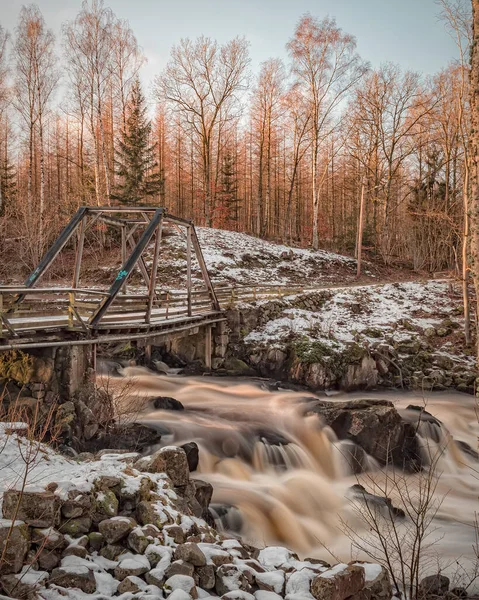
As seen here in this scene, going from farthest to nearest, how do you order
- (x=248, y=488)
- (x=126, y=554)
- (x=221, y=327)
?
(x=221, y=327) → (x=248, y=488) → (x=126, y=554)

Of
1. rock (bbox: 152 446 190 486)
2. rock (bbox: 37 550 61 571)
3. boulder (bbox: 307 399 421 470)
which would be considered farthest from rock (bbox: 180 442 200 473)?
rock (bbox: 37 550 61 571)

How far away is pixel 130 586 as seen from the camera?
11.9 ft

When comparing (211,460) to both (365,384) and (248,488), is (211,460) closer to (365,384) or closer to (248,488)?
(248,488)

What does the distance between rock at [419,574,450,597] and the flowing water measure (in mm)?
964

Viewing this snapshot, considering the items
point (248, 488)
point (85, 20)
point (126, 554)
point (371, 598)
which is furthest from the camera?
point (85, 20)

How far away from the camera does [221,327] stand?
1553 cm

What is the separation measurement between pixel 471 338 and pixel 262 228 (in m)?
21.3

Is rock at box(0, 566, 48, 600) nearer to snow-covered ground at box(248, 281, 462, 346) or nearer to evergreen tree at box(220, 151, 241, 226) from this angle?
snow-covered ground at box(248, 281, 462, 346)

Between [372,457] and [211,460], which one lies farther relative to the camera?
[372,457]

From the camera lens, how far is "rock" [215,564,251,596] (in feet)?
12.9

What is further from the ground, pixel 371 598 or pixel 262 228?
pixel 262 228

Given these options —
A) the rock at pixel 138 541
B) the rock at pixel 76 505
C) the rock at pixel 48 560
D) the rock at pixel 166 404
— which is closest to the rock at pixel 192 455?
the rock at pixel 166 404

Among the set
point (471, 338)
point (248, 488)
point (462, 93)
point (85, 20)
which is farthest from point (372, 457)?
point (85, 20)

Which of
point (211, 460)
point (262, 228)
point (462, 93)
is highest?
point (462, 93)
